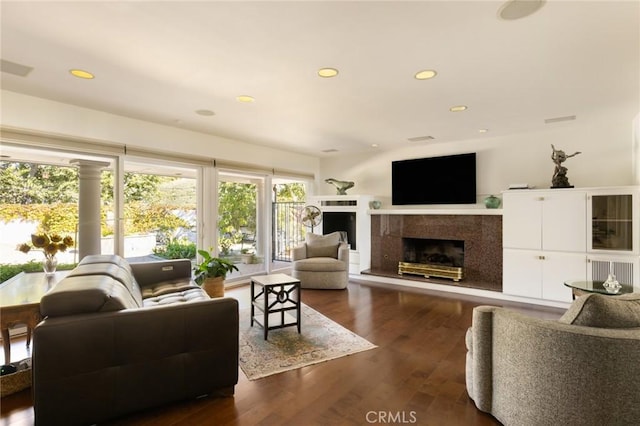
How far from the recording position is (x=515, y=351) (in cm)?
177

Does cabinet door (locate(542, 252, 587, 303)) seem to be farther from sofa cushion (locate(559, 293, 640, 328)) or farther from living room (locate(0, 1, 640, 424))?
sofa cushion (locate(559, 293, 640, 328))

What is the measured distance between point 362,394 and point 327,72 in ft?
8.09

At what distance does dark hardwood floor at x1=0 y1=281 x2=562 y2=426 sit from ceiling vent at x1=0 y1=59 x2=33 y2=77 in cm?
242

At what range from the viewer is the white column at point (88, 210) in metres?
3.75

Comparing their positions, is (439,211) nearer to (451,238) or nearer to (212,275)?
(451,238)

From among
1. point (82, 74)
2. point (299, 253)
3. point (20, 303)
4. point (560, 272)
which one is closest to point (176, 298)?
point (20, 303)

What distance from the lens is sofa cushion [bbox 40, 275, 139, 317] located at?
1.74 metres

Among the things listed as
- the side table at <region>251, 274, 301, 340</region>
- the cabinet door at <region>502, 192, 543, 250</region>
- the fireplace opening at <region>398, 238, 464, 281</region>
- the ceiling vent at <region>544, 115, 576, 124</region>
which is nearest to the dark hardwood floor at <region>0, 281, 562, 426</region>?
the side table at <region>251, 274, 301, 340</region>

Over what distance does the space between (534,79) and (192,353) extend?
3.50m

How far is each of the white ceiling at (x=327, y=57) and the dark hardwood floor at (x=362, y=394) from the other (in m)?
2.41

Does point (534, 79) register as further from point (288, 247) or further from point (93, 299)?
point (288, 247)

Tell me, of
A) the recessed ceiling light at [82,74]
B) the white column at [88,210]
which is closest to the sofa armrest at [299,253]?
the white column at [88,210]

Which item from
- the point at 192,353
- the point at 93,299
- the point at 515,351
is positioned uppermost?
the point at 93,299

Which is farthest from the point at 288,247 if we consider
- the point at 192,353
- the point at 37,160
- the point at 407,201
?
the point at 192,353
